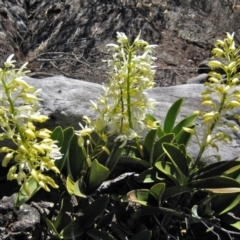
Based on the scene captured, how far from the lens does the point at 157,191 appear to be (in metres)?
3.52

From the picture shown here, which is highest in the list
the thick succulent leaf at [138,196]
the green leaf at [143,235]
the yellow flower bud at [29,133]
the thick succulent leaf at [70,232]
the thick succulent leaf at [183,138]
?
the yellow flower bud at [29,133]

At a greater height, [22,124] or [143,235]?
[22,124]

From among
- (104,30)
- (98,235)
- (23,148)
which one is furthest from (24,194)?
(104,30)

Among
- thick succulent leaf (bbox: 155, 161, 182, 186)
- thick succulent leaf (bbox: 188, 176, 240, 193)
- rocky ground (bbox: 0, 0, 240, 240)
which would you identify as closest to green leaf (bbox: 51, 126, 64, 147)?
thick succulent leaf (bbox: 155, 161, 182, 186)

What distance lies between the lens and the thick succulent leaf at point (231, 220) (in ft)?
12.4

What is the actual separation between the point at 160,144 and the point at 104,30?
3004 mm

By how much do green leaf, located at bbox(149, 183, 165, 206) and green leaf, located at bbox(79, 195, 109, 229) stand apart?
0.89 ft

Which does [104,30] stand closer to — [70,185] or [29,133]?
[70,185]

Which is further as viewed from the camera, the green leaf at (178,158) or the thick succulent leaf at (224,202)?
the thick succulent leaf at (224,202)

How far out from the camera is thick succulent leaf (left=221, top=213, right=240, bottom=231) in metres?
3.77

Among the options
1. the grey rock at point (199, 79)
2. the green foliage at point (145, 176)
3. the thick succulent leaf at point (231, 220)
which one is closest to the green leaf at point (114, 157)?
the green foliage at point (145, 176)

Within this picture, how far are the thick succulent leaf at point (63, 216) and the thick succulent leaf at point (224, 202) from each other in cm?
88

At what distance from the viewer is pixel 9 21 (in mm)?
6340

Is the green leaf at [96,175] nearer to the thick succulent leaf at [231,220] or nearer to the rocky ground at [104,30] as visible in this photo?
the thick succulent leaf at [231,220]
